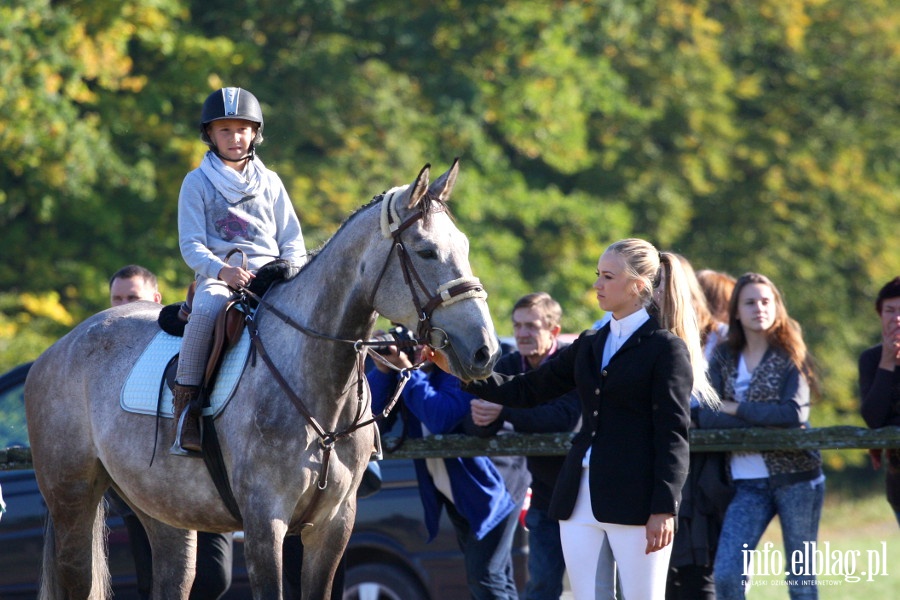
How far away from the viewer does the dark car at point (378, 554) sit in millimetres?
7684

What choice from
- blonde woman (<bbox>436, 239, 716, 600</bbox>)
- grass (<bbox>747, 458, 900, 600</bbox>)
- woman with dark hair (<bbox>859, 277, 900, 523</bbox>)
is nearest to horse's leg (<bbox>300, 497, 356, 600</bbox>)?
blonde woman (<bbox>436, 239, 716, 600</bbox>)

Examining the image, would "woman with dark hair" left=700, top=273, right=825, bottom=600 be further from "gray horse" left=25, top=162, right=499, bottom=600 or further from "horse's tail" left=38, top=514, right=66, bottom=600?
"horse's tail" left=38, top=514, right=66, bottom=600

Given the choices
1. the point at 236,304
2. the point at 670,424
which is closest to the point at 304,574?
the point at 236,304

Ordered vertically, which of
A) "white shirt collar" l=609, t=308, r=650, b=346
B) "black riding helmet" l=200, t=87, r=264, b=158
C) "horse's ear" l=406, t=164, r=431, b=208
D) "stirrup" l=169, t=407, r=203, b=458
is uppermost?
"black riding helmet" l=200, t=87, r=264, b=158

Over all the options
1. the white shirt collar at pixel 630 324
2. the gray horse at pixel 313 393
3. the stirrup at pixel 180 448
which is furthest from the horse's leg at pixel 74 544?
the white shirt collar at pixel 630 324

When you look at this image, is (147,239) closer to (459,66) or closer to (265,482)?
(459,66)

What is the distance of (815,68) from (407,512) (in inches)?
732

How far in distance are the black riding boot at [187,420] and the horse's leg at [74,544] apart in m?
1.02

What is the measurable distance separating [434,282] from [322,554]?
4.80ft

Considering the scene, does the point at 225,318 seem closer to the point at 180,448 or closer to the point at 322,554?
the point at 180,448

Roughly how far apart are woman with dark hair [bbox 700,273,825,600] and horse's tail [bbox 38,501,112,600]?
Result: 333cm

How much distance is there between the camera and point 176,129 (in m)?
16.0

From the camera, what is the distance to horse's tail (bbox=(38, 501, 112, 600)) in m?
6.32

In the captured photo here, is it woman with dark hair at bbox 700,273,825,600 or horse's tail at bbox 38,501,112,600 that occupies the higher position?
woman with dark hair at bbox 700,273,825,600
